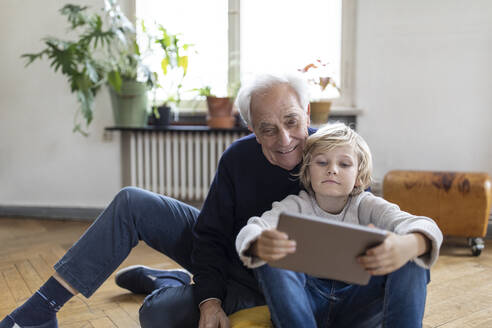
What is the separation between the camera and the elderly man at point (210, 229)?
1.25 m

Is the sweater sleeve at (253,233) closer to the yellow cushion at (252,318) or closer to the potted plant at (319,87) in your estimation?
the yellow cushion at (252,318)

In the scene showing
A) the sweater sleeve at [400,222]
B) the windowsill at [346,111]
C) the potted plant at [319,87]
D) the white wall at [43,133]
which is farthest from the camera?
the white wall at [43,133]

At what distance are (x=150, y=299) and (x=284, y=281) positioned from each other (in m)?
0.54

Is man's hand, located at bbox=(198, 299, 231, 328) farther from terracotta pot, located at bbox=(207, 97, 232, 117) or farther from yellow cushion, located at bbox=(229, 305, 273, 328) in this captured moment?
terracotta pot, located at bbox=(207, 97, 232, 117)

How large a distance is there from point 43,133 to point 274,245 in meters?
2.94

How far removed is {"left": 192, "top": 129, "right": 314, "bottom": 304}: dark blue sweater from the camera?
130 centimetres

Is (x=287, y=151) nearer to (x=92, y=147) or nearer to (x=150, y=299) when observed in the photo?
(x=150, y=299)

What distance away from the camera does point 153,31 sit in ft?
10.5

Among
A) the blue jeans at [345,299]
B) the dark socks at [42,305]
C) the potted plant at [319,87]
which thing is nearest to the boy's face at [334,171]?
the blue jeans at [345,299]

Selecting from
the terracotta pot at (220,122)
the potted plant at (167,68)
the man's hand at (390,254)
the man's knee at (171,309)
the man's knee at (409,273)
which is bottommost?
the man's knee at (171,309)

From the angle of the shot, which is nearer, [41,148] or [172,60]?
[172,60]

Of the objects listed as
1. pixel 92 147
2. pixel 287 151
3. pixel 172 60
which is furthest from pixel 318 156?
pixel 92 147

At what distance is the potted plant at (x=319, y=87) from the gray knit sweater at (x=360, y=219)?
1.71 m

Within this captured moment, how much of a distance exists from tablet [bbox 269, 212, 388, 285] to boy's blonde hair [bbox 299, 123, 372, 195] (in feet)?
1.04
